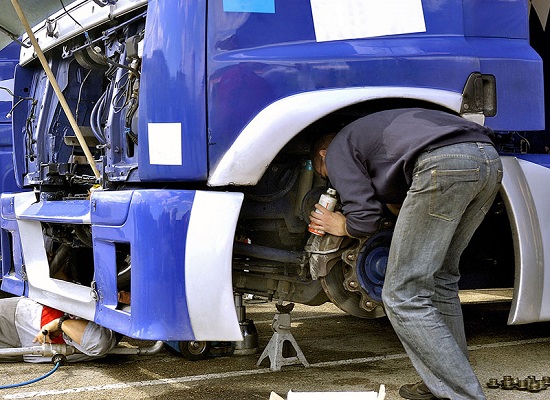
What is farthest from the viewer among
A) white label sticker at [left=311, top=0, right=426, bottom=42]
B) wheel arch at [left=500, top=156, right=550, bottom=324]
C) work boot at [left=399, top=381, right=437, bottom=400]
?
wheel arch at [left=500, top=156, right=550, bottom=324]

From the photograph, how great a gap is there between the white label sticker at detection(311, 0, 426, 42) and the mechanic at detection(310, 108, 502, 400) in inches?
15.9

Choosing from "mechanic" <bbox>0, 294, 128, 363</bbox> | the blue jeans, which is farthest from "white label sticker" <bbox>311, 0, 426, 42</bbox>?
"mechanic" <bbox>0, 294, 128, 363</bbox>

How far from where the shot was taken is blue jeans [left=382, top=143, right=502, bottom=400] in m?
3.16

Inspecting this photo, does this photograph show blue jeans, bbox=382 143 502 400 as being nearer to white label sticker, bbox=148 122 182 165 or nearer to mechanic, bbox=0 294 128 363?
white label sticker, bbox=148 122 182 165

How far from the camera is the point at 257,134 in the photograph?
10.7 ft

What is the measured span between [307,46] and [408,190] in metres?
0.75

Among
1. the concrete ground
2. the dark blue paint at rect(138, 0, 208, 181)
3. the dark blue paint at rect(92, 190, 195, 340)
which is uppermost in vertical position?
the dark blue paint at rect(138, 0, 208, 181)

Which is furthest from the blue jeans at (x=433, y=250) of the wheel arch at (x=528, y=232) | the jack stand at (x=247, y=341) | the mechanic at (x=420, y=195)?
the jack stand at (x=247, y=341)

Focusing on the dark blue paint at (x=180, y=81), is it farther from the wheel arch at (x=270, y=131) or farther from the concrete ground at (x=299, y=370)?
the concrete ground at (x=299, y=370)

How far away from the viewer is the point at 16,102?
533cm

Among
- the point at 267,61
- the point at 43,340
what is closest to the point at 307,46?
the point at 267,61

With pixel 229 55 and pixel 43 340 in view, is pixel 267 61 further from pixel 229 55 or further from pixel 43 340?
pixel 43 340

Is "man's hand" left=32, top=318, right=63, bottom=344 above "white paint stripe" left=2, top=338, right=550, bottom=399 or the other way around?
above

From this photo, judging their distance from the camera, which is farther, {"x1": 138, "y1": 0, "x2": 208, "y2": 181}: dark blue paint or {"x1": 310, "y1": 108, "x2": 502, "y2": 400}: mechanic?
{"x1": 138, "y1": 0, "x2": 208, "y2": 181}: dark blue paint
